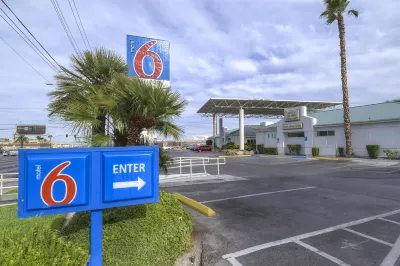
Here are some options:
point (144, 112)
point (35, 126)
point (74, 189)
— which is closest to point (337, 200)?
point (144, 112)

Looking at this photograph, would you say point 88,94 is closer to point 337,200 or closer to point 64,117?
point 64,117

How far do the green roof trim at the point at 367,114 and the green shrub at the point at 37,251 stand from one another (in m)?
25.2

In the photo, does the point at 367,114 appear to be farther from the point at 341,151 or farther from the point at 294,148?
the point at 294,148

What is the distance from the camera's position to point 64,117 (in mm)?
4531

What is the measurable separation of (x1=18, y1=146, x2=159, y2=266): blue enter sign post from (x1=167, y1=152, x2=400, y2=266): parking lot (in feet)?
5.49

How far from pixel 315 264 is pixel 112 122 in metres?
4.33

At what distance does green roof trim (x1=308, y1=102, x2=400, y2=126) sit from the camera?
2223cm

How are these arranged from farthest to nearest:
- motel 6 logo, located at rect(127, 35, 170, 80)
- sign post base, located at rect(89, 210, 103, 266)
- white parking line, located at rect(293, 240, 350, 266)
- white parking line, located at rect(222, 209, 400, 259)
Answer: motel 6 logo, located at rect(127, 35, 170, 80) < white parking line, located at rect(222, 209, 400, 259) < white parking line, located at rect(293, 240, 350, 266) < sign post base, located at rect(89, 210, 103, 266)

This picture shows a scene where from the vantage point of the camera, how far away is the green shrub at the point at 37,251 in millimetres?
2047

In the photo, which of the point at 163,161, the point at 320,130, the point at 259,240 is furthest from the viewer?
the point at 320,130

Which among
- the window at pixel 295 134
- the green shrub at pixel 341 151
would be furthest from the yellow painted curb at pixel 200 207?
the window at pixel 295 134

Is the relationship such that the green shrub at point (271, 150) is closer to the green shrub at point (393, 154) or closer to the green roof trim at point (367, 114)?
the green roof trim at point (367, 114)

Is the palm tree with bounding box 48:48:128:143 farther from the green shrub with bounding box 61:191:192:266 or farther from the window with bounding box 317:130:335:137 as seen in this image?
the window with bounding box 317:130:335:137

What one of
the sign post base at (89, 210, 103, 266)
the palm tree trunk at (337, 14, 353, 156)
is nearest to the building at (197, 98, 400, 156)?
the palm tree trunk at (337, 14, 353, 156)
